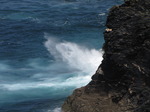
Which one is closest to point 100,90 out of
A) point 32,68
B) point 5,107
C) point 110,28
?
point 110,28

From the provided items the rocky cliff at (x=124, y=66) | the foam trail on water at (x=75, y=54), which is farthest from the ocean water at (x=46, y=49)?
the rocky cliff at (x=124, y=66)

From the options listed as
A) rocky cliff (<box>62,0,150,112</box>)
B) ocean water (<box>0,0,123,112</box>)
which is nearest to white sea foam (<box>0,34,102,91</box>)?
ocean water (<box>0,0,123,112</box>)

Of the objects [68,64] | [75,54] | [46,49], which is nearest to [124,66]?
[68,64]

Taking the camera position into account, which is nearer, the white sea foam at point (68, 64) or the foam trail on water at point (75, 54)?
the white sea foam at point (68, 64)

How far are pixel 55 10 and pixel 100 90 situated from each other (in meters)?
35.0

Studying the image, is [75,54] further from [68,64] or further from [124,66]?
[124,66]

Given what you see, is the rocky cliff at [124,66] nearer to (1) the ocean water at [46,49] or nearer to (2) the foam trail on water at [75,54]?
(1) the ocean water at [46,49]

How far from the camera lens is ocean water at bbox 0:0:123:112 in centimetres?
2923

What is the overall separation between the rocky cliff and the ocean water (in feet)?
18.0

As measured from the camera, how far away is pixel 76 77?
109 ft

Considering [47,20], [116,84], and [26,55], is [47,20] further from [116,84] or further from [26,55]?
[116,84]

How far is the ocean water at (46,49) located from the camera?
2923 centimetres

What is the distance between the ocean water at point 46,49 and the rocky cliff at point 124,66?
550cm

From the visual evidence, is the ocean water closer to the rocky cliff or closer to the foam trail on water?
the foam trail on water
